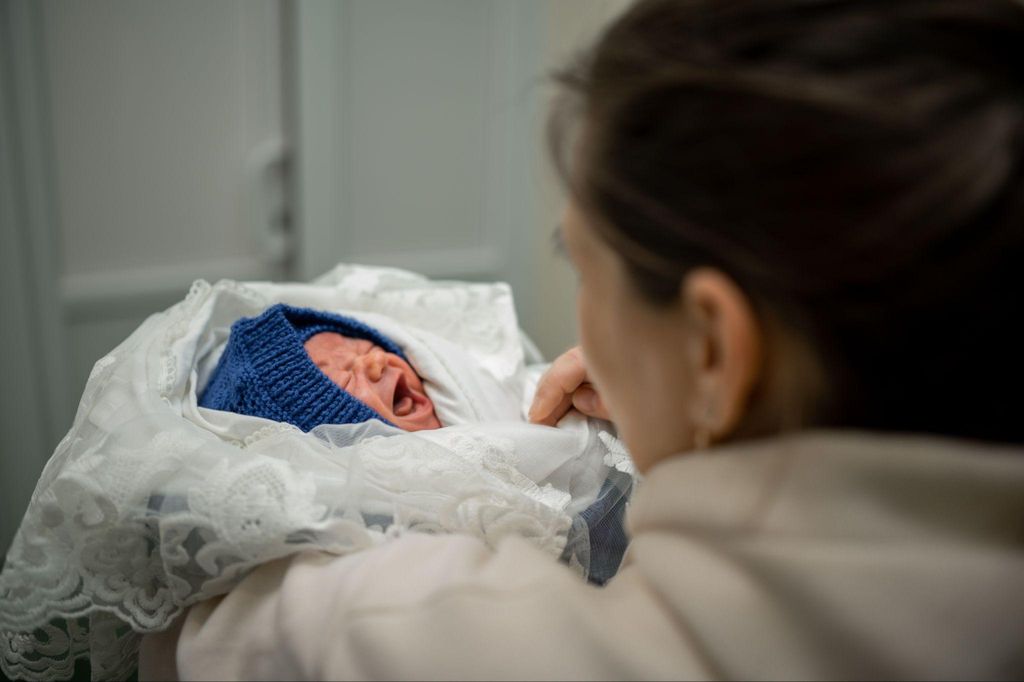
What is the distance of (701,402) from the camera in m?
0.49

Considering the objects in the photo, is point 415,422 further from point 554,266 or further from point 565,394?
point 554,266

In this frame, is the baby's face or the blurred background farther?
the blurred background

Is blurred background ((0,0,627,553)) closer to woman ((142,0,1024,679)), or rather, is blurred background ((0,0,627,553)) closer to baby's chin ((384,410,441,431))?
baby's chin ((384,410,441,431))

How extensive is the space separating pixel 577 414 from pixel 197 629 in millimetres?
420

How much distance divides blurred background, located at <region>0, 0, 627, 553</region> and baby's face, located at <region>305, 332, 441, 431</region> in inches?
20.0

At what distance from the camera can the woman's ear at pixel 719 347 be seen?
0.44m

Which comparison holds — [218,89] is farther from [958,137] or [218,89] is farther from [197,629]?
[958,137]

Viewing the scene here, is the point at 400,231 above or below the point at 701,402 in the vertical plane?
below

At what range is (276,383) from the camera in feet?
2.77

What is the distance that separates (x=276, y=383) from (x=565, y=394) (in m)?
0.28

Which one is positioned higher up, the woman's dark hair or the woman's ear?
the woman's dark hair

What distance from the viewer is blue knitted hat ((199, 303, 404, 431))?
2.75 feet

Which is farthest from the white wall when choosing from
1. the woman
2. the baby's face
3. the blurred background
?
the woman

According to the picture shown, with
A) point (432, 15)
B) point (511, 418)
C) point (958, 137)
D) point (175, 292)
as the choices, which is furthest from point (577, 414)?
point (432, 15)
